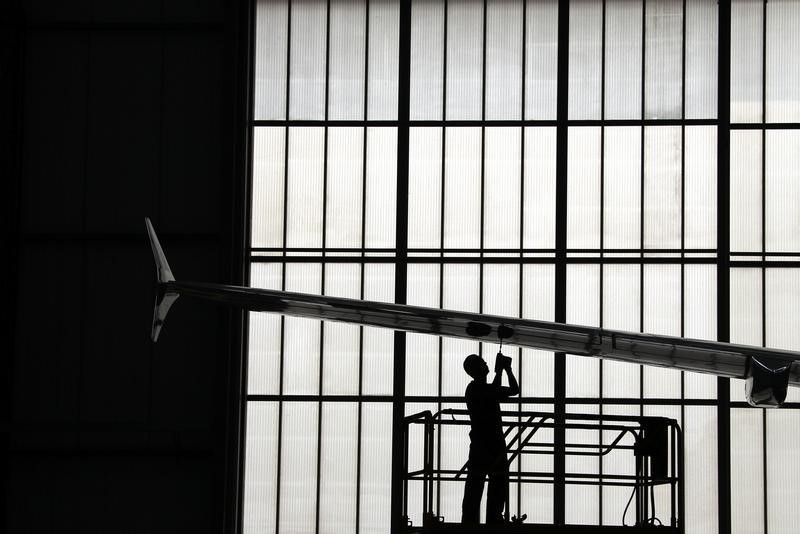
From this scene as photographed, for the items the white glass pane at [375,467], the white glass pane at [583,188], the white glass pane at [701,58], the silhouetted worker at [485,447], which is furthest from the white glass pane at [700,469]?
the silhouetted worker at [485,447]

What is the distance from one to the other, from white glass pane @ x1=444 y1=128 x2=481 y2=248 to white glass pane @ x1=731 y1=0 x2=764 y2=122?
598 centimetres

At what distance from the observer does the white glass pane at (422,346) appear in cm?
2162

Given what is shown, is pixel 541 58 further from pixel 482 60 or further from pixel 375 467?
pixel 375 467

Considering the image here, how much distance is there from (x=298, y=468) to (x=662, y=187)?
34.7 ft

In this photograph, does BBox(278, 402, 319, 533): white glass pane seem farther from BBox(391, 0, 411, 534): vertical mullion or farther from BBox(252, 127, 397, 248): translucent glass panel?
BBox(252, 127, 397, 248): translucent glass panel

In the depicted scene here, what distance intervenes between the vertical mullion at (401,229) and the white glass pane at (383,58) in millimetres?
190

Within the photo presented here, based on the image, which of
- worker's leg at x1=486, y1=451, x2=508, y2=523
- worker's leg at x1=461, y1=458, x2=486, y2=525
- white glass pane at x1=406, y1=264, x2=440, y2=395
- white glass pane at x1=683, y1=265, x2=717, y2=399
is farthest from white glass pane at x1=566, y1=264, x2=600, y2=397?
worker's leg at x1=461, y1=458, x2=486, y2=525

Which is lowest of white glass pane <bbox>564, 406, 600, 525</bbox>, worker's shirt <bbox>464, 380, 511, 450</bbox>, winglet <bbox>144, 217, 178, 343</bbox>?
white glass pane <bbox>564, 406, 600, 525</bbox>

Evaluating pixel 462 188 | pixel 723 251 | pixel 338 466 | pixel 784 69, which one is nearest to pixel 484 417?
pixel 338 466

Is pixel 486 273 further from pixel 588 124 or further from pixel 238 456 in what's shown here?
pixel 238 456

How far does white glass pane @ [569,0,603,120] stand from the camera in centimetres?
2211

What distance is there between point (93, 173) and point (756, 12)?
1612 cm

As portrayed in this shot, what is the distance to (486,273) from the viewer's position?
21.9m

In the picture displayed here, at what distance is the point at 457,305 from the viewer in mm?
21906
